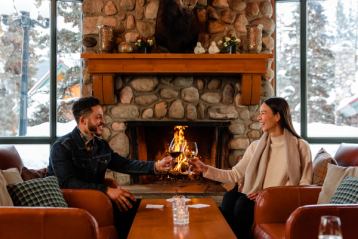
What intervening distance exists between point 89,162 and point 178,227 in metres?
1.01

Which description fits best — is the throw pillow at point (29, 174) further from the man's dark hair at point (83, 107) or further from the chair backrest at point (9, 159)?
the chair backrest at point (9, 159)

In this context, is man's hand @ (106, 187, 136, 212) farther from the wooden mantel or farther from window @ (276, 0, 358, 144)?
window @ (276, 0, 358, 144)

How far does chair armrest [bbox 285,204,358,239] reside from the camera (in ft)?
8.46

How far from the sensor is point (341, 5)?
5.60m

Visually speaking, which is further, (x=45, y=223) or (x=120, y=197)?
(x=120, y=197)

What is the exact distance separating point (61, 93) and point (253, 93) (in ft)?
6.60

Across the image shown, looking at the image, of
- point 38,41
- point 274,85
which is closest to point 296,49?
point 274,85

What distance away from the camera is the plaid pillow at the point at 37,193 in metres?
2.79

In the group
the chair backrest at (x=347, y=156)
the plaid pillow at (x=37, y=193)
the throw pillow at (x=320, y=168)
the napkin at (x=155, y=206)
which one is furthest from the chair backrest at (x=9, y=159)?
Answer: the chair backrest at (x=347, y=156)

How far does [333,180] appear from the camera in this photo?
3111 mm

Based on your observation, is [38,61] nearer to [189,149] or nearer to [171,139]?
[171,139]

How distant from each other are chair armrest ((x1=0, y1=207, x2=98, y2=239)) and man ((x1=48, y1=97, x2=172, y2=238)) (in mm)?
791

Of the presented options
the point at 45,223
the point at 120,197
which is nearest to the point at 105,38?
the point at 120,197

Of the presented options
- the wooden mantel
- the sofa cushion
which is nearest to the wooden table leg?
the wooden mantel
